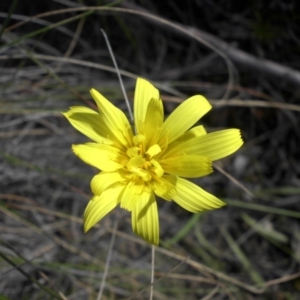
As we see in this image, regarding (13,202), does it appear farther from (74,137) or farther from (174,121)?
(174,121)

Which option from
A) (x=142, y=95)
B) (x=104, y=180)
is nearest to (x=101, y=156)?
(x=104, y=180)

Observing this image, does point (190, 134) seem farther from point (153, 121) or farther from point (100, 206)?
point (100, 206)

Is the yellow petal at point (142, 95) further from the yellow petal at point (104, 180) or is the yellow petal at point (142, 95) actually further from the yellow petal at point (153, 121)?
the yellow petal at point (104, 180)

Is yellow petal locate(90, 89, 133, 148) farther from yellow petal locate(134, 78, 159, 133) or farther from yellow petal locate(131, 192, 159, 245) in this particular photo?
yellow petal locate(131, 192, 159, 245)

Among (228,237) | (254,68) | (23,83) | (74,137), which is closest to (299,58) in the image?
(254,68)

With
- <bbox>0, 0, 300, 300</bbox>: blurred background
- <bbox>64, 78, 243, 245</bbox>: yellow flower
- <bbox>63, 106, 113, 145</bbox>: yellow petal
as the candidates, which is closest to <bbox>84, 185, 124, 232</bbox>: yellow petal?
<bbox>64, 78, 243, 245</bbox>: yellow flower

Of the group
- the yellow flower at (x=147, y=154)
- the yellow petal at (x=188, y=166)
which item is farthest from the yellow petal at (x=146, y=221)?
the yellow petal at (x=188, y=166)
